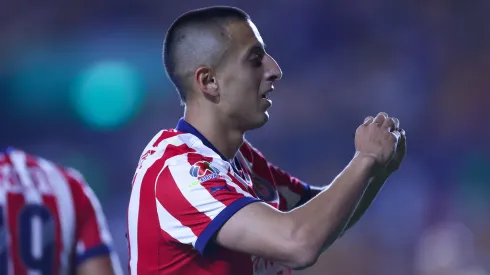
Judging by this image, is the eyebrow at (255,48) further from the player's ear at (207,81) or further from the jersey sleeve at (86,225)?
the jersey sleeve at (86,225)

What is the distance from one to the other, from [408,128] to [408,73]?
0.53m

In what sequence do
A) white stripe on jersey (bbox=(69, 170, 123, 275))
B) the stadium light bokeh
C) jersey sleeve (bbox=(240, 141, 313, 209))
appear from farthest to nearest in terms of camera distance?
the stadium light bokeh → jersey sleeve (bbox=(240, 141, 313, 209)) → white stripe on jersey (bbox=(69, 170, 123, 275))

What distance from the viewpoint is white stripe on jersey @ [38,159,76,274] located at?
56.6 inches

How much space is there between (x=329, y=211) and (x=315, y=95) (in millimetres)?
4893

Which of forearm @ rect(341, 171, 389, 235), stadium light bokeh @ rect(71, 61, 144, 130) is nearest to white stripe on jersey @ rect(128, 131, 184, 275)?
forearm @ rect(341, 171, 389, 235)

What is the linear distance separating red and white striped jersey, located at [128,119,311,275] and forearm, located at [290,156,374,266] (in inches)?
6.8

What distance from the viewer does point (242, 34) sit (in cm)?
270

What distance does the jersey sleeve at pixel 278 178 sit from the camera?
2.97 m

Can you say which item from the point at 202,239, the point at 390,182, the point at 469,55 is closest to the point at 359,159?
the point at 202,239

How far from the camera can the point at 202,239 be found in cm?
234

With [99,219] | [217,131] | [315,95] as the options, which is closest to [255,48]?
[217,131]

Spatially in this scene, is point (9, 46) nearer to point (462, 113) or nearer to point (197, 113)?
point (462, 113)

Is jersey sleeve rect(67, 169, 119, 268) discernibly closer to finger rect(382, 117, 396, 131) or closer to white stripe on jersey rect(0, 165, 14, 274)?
white stripe on jersey rect(0, 165, 14, 274)

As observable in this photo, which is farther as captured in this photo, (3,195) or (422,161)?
(422,161)
